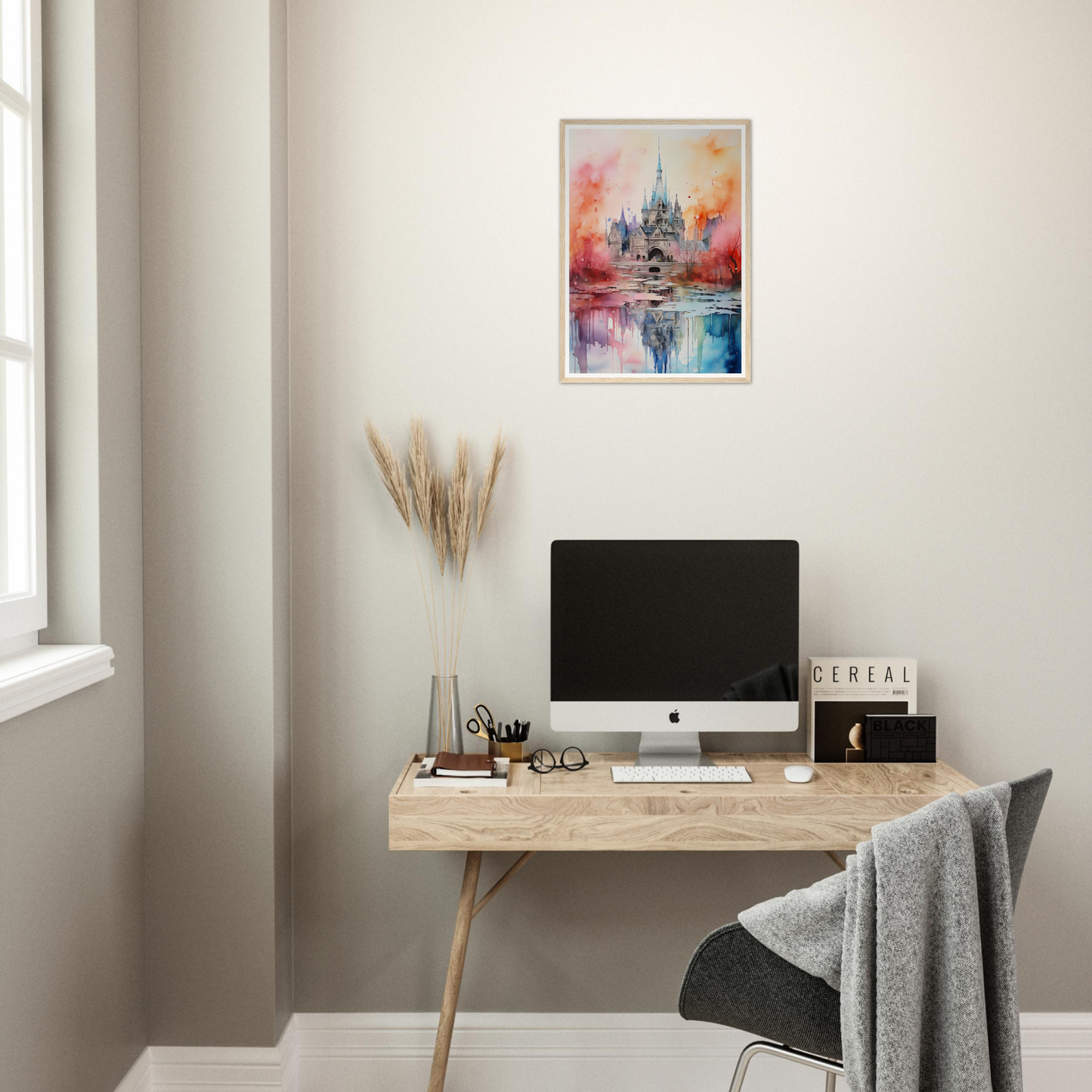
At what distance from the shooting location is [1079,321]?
2.20 m

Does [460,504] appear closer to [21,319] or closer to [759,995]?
[21,319]

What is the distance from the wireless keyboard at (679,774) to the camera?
6.33 ft

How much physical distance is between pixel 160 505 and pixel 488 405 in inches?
30.2

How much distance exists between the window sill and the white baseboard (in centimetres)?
106

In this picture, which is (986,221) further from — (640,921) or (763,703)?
(640,921)

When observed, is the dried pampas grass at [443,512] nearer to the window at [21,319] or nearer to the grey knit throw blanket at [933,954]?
the window at [21,319]

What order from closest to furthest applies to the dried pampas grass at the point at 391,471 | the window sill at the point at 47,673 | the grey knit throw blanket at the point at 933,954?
the grey knit throw blanket at the point at 933,954, the window sill at the point at 47,673, the dried pampas grass at the point at 391,471

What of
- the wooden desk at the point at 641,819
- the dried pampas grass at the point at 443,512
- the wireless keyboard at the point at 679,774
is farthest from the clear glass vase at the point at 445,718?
the wireless keyboard at the point at 679,774

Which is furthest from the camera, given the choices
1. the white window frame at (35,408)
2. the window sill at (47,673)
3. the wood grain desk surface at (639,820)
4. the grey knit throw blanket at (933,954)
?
the wood grain desk surface at (639,820)

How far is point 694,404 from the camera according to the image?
2.21m

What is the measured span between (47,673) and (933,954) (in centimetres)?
147

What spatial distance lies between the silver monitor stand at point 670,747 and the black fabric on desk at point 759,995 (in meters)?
0.52

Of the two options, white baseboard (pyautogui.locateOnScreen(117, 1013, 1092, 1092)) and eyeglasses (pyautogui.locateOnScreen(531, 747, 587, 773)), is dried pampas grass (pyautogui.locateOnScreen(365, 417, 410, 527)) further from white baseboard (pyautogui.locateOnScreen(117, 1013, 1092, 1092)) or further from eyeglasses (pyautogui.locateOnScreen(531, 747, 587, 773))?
white baseboard (pyautogui.locateOnScreen(117, 1013, 1092, 1092))

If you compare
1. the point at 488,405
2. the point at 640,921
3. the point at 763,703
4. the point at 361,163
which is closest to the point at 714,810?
the point at 763,703
